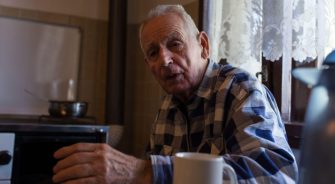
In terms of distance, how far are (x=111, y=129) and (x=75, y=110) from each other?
27 cm

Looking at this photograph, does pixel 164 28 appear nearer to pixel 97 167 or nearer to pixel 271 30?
pixel 271 30

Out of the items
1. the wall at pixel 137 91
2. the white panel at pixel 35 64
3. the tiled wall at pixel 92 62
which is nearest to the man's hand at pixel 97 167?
the wall at pixel 137 91

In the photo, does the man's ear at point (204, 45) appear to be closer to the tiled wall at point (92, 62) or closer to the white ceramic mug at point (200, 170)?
the white ceramic mug at point (200, 170)

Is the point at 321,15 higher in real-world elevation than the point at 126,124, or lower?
higher

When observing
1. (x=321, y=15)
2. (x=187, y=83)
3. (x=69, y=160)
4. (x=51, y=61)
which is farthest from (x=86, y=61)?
(x=69, y=160)

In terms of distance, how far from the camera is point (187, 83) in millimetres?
1145

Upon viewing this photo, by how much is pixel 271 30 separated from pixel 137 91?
4.32ft

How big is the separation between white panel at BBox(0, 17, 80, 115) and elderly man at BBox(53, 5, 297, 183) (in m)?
1.32

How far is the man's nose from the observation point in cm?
112

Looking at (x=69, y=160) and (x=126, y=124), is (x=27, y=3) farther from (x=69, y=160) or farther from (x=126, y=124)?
(x=69, y=160)

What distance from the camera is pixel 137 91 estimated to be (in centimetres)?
251

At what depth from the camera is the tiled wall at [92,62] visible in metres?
2.54

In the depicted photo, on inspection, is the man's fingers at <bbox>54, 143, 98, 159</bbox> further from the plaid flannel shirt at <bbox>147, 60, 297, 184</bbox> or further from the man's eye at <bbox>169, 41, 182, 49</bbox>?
the man's eye at <bbox>169, 41, 182, 49</bbox>

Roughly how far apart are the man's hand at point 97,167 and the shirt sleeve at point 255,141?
0.16m
